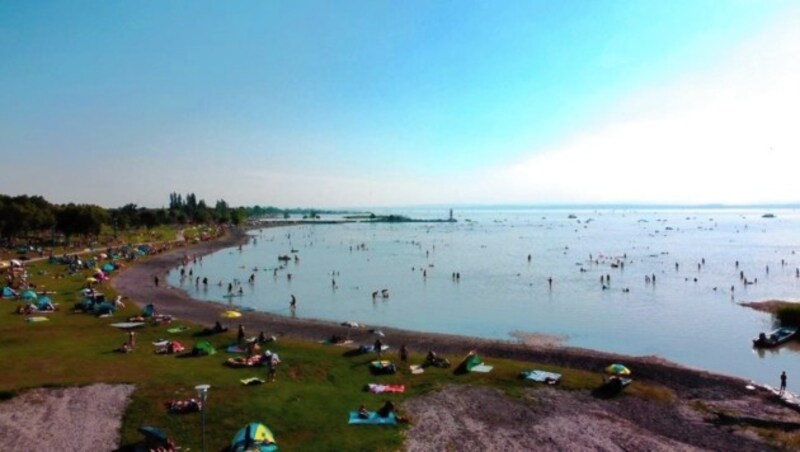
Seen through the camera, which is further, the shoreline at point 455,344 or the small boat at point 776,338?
the small boat at point 776,338

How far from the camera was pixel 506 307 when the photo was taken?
2116 inches

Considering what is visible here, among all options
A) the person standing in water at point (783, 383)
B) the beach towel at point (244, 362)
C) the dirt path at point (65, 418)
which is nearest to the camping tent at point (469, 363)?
the beach towel at point (244, 362)

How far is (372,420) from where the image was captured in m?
20.7

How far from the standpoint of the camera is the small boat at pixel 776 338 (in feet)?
125

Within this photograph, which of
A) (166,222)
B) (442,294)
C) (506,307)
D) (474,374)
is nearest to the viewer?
(474,374)

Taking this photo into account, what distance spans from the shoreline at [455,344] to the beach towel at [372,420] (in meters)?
13.1

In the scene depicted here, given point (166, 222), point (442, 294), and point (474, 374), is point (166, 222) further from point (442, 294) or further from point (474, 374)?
point (474, 374)

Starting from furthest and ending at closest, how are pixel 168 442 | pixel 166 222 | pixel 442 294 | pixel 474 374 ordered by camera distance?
pixel 166 222 → pixel 442 294 → pixel 474 374 → pixel 168 442

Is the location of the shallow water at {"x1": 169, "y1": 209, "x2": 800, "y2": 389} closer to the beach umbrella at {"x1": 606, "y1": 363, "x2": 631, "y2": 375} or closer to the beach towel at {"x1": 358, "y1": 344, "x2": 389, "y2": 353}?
the beach umbrella at {"x1": 606, "y1": 363, "x2": 631, "y2": 375}

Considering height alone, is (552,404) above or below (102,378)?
below

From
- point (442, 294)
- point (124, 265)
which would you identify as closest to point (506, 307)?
point (442, 294)

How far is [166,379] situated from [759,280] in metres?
73.6

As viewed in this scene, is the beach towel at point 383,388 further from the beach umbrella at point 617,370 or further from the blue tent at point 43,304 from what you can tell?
the blue tent at point 43,304

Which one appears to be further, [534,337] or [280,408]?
[534,337]
